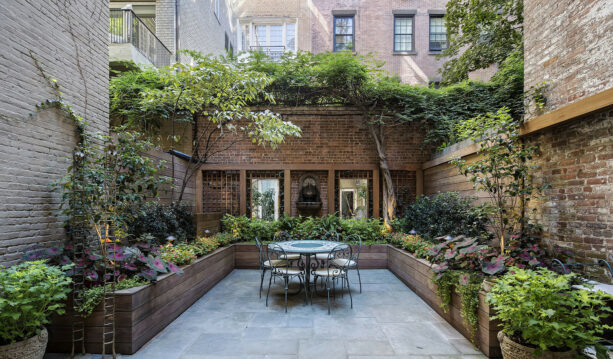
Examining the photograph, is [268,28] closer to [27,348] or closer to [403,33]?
[403,33]

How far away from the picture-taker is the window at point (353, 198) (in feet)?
24.8

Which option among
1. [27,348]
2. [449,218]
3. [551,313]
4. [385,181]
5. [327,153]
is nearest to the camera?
[551,313]

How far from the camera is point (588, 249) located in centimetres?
277

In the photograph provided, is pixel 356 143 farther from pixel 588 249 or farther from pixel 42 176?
pixel 42 176

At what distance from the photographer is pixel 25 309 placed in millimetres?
2010

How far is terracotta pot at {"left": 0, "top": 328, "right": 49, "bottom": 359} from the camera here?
6.56 feet

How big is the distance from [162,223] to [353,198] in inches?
183

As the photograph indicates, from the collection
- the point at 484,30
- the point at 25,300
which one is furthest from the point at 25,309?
the point at 484,30

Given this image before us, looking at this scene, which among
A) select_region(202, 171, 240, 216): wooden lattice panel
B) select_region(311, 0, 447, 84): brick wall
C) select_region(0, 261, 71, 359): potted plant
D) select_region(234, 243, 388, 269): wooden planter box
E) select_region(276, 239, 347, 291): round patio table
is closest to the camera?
select_region(0, 261, 71, 359): potted plant

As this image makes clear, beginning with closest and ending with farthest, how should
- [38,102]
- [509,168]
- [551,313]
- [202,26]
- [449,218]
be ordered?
[551,313] → [38,102] → [509,168] → [449,218] → [202,26]

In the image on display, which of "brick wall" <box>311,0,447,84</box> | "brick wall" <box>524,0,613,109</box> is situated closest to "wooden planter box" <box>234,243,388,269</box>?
"brick wall" <box>524,0,613,109</box>

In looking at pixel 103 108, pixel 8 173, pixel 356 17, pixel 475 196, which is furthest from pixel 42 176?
pixel 356 17

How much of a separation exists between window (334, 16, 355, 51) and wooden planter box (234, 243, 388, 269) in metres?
8.25

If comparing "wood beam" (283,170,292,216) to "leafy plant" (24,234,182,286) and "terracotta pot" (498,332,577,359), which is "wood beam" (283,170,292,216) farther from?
"terracotta pot" (498,332,577,359)
